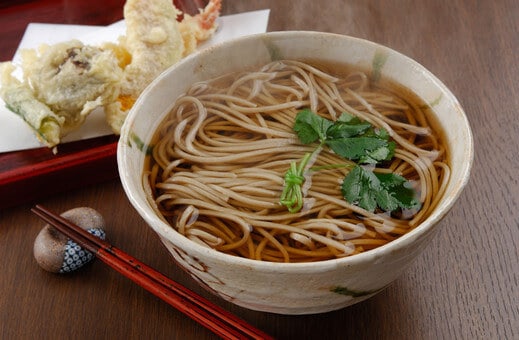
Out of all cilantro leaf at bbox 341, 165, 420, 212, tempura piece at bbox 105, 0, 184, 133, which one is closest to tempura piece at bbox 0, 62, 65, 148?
tempura piece at bbox 105, 0, 184, 133

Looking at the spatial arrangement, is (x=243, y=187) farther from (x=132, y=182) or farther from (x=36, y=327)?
(x=36, y=327)

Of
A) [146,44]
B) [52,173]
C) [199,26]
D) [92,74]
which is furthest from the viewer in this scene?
[199,26]

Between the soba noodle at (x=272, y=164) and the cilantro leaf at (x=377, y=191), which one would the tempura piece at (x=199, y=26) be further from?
the cilantro leaf at (x=377, y=191)

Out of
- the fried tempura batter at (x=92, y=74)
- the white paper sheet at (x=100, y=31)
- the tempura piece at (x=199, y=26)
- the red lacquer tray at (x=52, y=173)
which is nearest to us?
the red lacquer tray at (x=52, y=173)

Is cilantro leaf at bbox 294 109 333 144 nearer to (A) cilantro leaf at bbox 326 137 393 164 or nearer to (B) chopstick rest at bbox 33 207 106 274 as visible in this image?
(A) cilantro leaf at bbox 326 137 393 164

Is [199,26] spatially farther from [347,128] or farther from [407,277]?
[407,277]

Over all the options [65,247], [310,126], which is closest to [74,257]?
[65,247]

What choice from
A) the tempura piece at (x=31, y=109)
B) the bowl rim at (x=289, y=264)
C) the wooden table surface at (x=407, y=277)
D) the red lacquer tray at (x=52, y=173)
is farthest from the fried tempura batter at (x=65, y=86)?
the bowl rim at (x=289, y=264)
